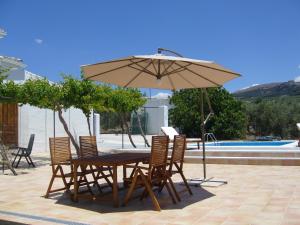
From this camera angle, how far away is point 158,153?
6246 millimetres

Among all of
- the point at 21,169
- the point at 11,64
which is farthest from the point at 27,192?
the point at 11,64

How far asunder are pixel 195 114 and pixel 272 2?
34.6 feet

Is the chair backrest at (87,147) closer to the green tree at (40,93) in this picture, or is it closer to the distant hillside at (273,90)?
the green tree at (40,93)

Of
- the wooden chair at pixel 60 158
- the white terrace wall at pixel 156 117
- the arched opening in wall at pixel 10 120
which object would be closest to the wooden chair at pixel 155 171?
the wooden chair at pixel 60 158

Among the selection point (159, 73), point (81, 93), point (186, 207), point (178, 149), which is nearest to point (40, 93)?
point (81, 93)

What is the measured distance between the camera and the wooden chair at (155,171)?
6074 millimetres

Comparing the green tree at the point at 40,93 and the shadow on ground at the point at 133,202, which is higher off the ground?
the green tree at the point at 40,93

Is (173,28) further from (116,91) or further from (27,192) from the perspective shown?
(27,192)

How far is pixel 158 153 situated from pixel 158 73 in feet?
6.64

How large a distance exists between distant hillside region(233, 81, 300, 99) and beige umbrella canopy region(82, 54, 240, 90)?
63.2 feet

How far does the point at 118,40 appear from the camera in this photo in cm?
2062

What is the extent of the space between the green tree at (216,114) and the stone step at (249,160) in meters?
10.7

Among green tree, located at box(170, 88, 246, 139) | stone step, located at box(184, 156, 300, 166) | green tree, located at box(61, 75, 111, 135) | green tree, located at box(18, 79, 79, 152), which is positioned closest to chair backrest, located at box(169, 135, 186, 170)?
stone step, located at box(184, 156, 300, 166)

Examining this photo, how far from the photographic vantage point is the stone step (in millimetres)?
Result: 10980
